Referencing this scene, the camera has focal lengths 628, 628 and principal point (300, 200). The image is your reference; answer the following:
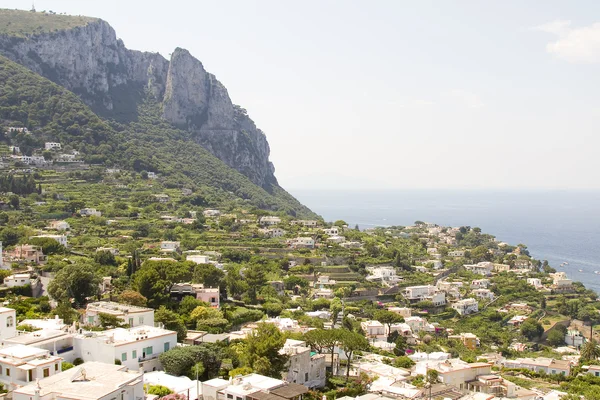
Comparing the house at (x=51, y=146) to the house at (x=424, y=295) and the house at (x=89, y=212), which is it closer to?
the house at (x=89, y=212)

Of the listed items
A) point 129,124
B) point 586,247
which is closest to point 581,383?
point 586,247

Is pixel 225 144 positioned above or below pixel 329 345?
above

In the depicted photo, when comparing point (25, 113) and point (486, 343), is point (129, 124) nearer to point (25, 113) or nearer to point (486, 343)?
point (25, 113)

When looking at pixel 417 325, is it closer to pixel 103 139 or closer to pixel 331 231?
pixel 331 231

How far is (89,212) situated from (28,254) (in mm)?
20613

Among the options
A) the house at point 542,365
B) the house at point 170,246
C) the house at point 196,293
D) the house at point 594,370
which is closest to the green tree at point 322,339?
the house at point 196,293

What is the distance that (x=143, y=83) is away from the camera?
433ft

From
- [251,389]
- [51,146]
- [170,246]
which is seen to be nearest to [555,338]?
[170,246]

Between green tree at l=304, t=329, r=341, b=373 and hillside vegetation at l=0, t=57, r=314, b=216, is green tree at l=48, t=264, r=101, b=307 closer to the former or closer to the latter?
green tree at l=304, t=329, r=341, b=373

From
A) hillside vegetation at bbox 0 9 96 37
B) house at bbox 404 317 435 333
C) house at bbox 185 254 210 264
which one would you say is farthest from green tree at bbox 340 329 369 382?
hillside vegetation at bbox 0 9 96 37

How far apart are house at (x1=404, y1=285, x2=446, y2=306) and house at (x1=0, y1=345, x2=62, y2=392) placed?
34277mm

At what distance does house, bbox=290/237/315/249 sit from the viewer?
190 feet

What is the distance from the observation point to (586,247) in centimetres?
10912

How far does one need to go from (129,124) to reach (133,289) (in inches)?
3371
